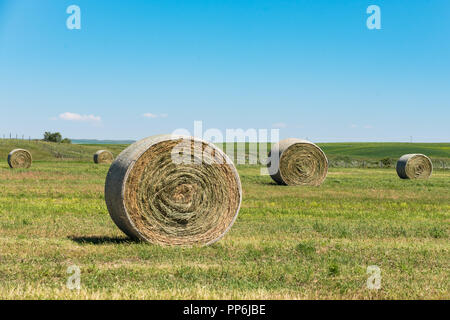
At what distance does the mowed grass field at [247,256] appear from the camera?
22.2 feet

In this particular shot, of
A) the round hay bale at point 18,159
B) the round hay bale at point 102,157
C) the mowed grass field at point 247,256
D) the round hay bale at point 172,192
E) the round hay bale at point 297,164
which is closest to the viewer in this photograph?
the mowed grass field at point 247,256

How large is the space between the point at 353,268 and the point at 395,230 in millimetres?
4426

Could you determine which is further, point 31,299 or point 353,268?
point 353,268

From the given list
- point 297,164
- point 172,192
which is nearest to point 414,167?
point 297,164

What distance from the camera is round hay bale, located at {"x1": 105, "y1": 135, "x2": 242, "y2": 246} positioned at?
10039 millimetres

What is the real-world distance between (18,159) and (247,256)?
32.2 metres

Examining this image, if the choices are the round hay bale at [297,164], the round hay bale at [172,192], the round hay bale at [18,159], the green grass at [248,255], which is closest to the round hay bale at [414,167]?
the round hay bale at [297,164]

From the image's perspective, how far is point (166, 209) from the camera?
10.4m

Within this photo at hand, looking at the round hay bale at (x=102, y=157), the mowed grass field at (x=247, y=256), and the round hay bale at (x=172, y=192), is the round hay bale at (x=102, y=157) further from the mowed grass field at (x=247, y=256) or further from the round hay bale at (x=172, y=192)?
the round hay bale at (x=172, y=192)

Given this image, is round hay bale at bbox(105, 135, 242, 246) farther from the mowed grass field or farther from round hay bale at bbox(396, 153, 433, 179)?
round hay bale at bbox(396, 153, 433, 179)

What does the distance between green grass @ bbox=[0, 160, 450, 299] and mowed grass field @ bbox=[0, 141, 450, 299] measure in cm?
2

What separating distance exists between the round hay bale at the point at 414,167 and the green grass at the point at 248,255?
15.2 m
